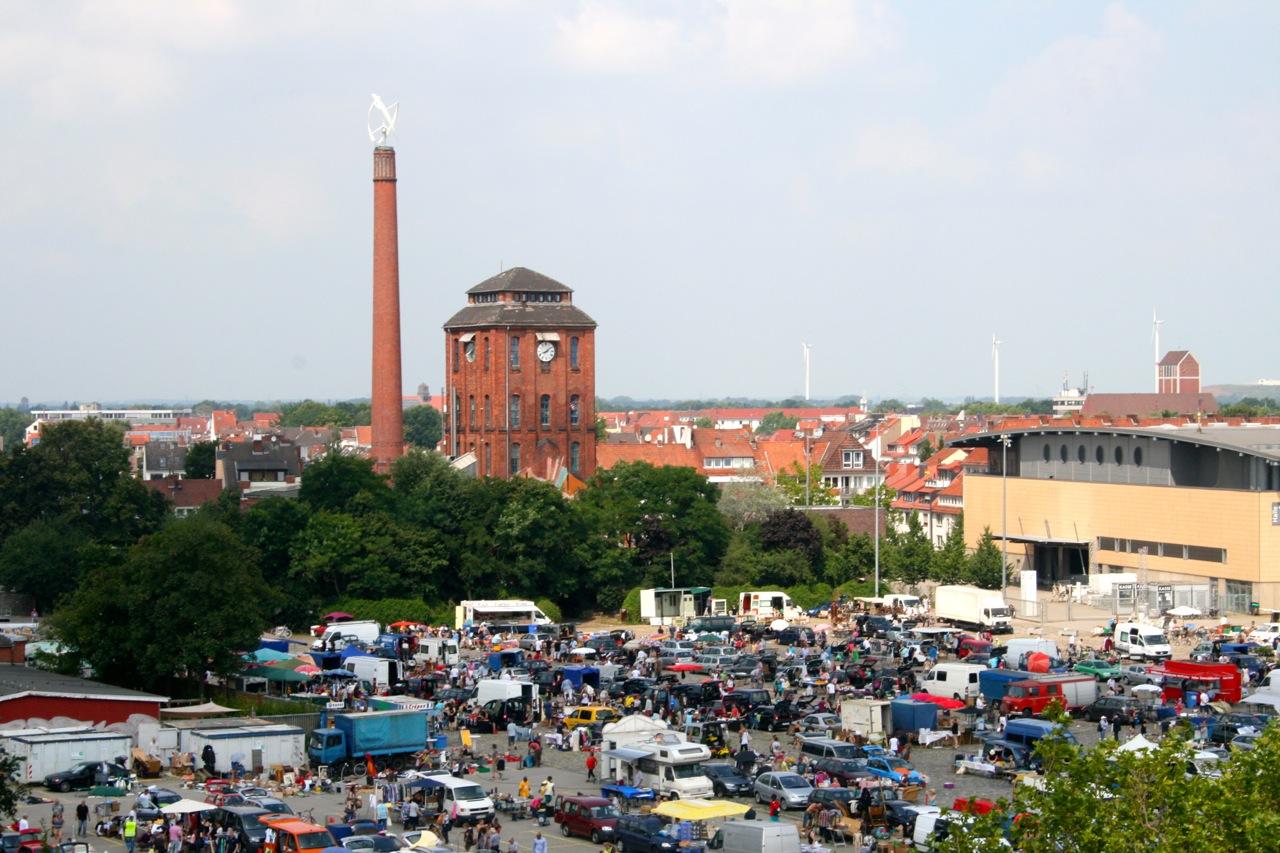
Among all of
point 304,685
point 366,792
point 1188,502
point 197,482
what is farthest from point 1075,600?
point 197,482

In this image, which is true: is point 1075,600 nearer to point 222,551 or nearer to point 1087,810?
point 222,551

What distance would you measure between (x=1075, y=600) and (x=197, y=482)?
179ft

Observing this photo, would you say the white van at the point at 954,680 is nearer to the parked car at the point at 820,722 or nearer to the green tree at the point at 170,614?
the parked car at the point at 820,722

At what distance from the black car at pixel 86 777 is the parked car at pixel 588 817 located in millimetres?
9500

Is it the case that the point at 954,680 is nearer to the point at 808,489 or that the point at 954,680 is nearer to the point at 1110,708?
the point at 1110,708

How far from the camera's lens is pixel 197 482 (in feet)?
318

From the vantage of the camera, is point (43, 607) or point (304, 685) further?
point (43, 607)

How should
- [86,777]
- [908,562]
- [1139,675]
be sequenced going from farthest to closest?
[908,562] < [1139,675] < [86,777]

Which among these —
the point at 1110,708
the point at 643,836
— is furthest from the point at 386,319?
the point at 643,836

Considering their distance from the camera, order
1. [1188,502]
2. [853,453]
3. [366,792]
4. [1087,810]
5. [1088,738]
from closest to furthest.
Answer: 1. [1087,810]
2. [366,792]
3. [1088,738]
4. [1188,502]
5. [853,453]

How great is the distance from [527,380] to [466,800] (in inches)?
2378

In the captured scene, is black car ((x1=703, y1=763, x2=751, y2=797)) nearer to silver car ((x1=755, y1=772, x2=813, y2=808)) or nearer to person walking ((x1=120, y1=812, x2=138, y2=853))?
silver car ((x1=755, y1=772, x2=813, y2=808))

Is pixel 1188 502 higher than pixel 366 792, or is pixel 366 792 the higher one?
pixel 1188 502

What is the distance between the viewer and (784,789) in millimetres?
30922
